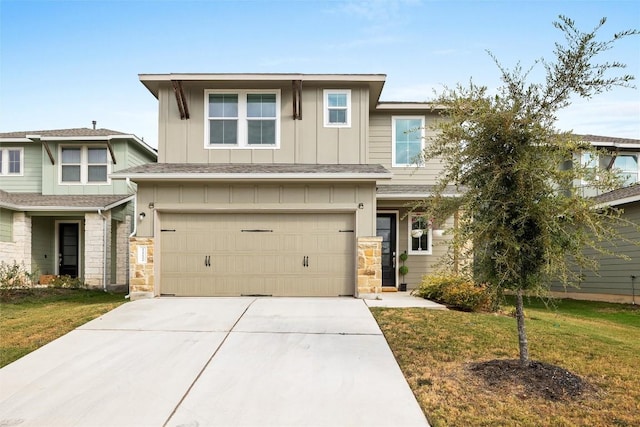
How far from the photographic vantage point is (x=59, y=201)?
1648 centimetres

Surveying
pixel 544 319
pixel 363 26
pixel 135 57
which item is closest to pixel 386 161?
pixel 363 26

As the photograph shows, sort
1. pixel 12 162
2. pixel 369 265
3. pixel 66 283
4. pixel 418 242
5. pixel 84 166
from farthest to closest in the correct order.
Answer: pixel 12 162 → pixel 84 166 → pixel 66 283 → pixel 418 242 → pixel 369 265

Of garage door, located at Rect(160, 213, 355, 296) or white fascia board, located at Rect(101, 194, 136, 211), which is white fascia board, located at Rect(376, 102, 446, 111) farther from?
white fascia board, located at Rect(101, 194, 136, 211)

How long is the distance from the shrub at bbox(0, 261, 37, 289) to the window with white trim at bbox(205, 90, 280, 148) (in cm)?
745

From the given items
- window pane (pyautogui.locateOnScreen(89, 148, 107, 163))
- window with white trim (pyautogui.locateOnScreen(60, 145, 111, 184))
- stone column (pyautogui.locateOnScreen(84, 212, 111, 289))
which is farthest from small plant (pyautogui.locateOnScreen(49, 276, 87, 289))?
window pane (pyautogui.locateOnScreen(89, 148, 107, 163))

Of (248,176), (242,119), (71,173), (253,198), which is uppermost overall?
(242,119)

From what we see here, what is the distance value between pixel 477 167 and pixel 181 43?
10155mm

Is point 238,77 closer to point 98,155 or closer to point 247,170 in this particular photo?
point 247,170

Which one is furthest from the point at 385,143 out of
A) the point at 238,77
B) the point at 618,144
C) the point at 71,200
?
the point at 71,200

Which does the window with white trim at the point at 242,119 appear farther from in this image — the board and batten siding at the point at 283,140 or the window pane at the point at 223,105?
the board and batten siding at the point at 283,140

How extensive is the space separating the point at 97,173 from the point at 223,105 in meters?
7.38

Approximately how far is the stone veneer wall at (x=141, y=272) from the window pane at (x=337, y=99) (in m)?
5.66

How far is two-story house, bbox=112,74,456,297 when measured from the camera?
11.8 meters

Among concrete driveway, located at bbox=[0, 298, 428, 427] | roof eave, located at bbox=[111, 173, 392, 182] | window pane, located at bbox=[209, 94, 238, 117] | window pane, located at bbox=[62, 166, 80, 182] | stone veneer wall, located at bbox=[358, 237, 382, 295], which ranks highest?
window pane, located at bbox=[209, 94, 238, 117]
